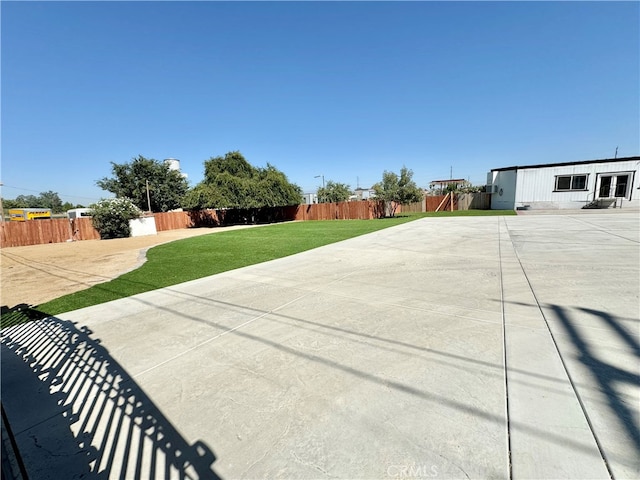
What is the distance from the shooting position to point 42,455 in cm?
185

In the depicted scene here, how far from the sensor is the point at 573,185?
22141mm

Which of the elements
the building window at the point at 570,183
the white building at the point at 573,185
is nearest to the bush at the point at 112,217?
the white building at the point at 573,185

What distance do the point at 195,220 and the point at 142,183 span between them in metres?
12.6

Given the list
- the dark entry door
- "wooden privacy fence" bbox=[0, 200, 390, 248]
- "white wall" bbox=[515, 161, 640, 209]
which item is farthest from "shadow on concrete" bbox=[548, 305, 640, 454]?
the dark entry door

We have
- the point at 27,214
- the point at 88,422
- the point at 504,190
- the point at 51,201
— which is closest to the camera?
the point at 88,422

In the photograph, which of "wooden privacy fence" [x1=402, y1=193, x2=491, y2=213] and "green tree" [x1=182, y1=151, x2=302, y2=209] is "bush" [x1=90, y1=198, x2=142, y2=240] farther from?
"wooden privacy fence" [x1=402, y1=193, x2=491, y2=213]

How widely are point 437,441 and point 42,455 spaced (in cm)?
250

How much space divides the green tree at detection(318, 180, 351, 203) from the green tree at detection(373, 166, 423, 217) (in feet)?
57.9

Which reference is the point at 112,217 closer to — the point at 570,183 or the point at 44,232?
the point at 44,232

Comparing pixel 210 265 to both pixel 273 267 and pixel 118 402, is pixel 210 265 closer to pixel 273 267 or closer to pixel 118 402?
pixel 273 267

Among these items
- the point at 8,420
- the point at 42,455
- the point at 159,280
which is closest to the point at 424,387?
the point at 42,455

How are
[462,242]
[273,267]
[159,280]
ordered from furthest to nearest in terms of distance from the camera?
[462,242]
[273,267]
[159,280]

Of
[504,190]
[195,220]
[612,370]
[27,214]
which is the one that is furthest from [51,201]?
[612,370]

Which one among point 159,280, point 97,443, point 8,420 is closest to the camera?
point 97,443
